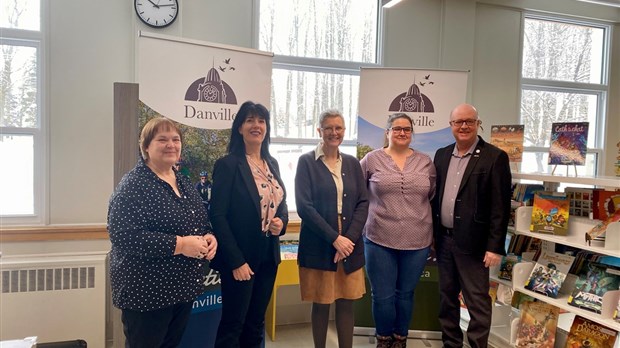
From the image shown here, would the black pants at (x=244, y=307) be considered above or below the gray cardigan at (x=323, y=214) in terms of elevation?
below

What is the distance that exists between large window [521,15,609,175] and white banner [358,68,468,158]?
171 centimetres

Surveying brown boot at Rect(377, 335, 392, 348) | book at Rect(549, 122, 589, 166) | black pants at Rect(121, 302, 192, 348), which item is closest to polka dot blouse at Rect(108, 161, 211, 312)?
black pants at Rect(121, 302, 192, 348)

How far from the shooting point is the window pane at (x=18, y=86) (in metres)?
2.92

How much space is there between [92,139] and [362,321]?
246 centimetres

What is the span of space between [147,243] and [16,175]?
6.99 ft

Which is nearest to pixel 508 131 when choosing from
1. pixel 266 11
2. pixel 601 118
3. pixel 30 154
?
pixel 266 11

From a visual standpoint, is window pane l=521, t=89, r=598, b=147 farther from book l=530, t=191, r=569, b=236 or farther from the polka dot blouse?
the polka dot blouse

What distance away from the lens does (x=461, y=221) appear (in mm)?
2311

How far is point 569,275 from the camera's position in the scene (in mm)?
2516

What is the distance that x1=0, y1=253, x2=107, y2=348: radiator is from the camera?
259 centimetres

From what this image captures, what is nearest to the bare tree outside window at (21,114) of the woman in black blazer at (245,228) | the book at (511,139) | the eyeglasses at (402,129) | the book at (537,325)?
the woman in black blazer at (245,228)

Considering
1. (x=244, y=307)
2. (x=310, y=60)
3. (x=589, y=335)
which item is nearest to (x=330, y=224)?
(x=244, y=307)

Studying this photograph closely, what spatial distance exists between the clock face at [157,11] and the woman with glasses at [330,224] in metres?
1.75

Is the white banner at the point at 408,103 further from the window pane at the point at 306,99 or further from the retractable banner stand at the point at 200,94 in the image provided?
the retractable banner stand at the point at 200,94
